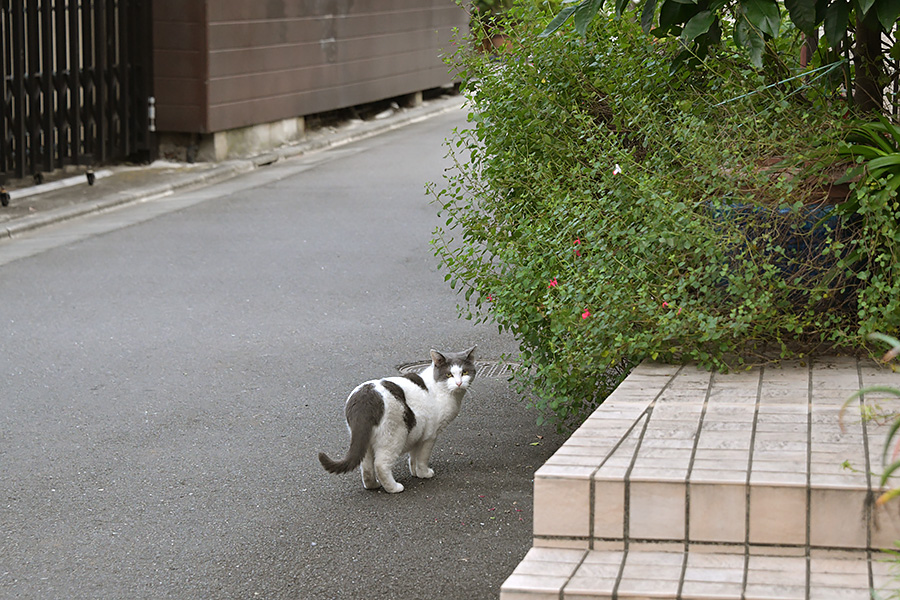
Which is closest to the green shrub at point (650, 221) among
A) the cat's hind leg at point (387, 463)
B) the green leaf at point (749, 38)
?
the green leaf at point (749, 38)

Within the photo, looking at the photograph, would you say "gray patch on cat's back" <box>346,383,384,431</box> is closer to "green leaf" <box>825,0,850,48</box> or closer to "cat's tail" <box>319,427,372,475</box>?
"cat's tail" <box>319,427,372,475</box>

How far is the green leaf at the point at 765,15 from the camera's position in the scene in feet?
15.5

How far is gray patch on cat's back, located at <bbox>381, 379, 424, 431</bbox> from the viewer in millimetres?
5297

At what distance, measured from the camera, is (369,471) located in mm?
5340

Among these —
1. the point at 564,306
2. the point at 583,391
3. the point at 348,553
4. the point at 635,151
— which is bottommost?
the point at 348,553

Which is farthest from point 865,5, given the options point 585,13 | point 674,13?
point 585,13

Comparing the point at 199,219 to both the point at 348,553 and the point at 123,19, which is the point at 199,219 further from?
the point at 348,553

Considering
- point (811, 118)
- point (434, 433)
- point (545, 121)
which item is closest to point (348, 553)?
point (434, 433)

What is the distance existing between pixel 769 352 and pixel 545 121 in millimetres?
1691

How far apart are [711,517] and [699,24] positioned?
2282 millimetres

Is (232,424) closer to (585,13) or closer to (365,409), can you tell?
(365,409)

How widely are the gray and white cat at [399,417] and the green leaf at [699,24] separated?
1.86 meters

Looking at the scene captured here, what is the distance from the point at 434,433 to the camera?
216 inches

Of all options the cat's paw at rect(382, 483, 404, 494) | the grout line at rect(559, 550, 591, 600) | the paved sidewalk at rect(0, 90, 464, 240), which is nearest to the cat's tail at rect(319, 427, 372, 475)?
the cat's paw at rect(382, 483, 404, 494)
